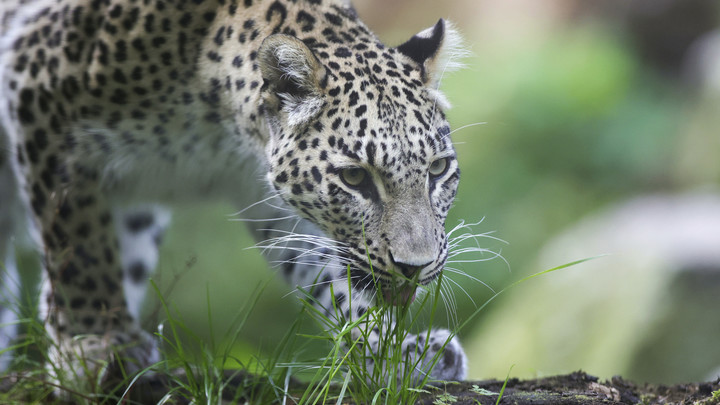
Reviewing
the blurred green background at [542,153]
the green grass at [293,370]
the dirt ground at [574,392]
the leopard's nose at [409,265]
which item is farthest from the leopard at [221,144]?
the blurred green background at [542,153]

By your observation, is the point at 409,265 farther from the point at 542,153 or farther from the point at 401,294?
the point at 542,153

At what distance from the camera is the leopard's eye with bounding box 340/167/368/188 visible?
483 cm

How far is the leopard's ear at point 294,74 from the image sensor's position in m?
5.04

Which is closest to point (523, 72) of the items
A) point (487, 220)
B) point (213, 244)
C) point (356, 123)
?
point (487, 220)

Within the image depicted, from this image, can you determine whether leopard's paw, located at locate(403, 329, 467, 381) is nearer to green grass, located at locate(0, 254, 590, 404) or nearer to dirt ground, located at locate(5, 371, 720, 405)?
green grass, located at locate(0, 254, 590, 404)

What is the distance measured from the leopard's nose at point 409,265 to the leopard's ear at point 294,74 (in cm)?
110

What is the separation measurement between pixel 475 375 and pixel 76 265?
17.9ft

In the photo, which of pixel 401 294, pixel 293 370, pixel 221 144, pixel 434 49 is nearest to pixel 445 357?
pixel 401 294

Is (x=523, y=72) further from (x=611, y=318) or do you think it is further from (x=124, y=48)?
(x=124, y=48)

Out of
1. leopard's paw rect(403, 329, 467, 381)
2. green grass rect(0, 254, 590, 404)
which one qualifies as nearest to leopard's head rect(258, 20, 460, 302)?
green grass rect(0, 254, 590, 404)

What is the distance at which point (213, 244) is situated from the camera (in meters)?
15.1

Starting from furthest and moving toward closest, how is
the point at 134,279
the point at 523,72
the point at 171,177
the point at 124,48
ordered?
the point at 523,72, the point at 134,279, the point at 171,177, the point at 124,48

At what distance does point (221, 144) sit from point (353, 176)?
178 cm

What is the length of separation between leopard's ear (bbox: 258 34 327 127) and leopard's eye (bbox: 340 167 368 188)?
46 cm
